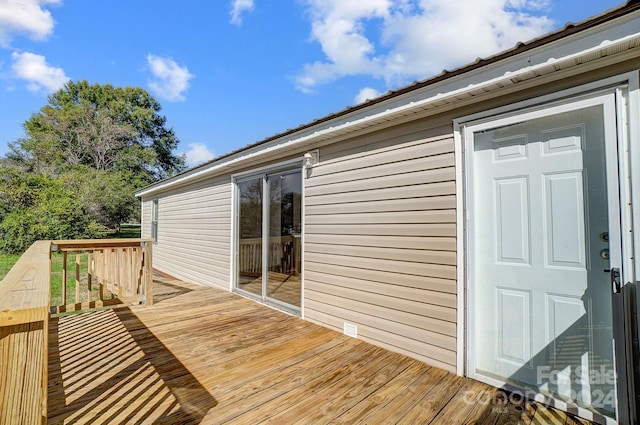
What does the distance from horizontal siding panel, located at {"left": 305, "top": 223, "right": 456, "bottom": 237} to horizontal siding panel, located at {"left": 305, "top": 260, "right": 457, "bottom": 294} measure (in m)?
0.41

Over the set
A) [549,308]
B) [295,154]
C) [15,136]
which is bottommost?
[549,308]

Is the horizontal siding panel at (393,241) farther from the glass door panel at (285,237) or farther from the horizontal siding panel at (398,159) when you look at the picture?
the horizontal siding panel at (398,159)

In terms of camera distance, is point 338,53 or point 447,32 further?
point 338,53

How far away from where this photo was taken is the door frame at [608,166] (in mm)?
1830

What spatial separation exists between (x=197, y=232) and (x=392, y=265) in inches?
205

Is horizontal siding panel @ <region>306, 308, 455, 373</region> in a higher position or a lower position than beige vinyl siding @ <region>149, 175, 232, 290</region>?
lower

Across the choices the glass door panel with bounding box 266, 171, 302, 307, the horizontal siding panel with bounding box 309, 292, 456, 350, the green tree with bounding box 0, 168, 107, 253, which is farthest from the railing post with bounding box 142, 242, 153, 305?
the green tree with bounding box 0, 168, 107, 253

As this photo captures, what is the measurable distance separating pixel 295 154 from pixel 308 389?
2.98 m

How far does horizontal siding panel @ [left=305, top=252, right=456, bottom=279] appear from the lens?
2.70 m

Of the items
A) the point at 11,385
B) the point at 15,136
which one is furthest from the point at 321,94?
the point at 15,136

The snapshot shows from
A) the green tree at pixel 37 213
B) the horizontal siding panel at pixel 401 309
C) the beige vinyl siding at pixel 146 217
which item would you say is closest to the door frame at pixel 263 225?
the horizontal siding panel at pixel 401 309

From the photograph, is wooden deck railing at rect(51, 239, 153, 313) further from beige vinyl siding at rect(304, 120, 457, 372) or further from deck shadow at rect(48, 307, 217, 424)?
beige vinyl siding at rect(304, 120, 457, 372)

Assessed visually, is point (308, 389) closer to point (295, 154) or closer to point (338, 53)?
point (295, 154)

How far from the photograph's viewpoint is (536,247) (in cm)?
227
